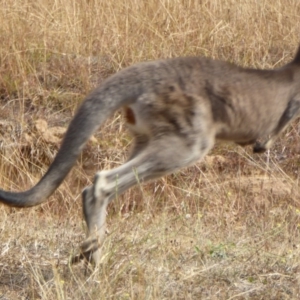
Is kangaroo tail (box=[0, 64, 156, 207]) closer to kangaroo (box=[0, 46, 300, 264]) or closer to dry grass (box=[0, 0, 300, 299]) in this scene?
kangaroo (box=[0, 46, 300, 264])

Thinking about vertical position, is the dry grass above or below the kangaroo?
below

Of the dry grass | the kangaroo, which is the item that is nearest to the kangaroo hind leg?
the kangaroo

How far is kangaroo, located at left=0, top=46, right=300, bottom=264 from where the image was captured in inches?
196

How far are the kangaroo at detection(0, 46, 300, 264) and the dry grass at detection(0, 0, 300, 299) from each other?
32 centimetres

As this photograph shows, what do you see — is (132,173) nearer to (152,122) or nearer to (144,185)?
(152,122)

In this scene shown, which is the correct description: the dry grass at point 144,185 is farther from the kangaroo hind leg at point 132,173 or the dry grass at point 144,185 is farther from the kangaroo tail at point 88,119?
the kangaroo tail at point 88,119

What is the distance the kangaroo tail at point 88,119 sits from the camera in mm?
4910

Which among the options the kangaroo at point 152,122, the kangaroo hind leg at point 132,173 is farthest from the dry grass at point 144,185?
the kangaroo at point 152,122

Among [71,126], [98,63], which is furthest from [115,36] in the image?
[71,126]

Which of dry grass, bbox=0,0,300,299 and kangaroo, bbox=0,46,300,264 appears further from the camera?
kangaroo, bbox=0,46,300,264

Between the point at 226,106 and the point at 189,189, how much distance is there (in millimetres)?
1927

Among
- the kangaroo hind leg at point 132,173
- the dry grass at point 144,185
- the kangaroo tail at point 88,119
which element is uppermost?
the kangaroo tail at point 88,119

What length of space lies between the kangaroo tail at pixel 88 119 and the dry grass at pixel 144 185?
417 millimetres

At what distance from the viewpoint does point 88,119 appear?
5047 millimetres
